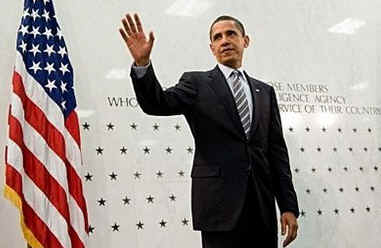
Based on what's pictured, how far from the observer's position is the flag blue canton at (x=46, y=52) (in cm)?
285

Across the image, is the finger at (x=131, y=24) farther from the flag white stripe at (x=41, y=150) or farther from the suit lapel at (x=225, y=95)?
the flag white stripe at (x=41, y=150)

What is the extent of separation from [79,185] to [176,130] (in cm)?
82

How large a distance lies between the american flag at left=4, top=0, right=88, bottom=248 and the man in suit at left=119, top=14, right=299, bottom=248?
2.53 ft

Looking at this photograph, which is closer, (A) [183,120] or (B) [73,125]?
(B) [73,125]

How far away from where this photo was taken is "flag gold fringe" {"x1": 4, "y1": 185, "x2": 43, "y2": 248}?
2637 millimetres

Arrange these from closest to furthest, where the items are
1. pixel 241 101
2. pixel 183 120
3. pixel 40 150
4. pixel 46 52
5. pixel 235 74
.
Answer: pixel 241 101, pixel 235 74, pixel 40 150, pixel 46 52, pixel 183 120

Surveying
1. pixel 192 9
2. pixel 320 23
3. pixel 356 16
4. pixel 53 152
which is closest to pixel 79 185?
pixel 53 152

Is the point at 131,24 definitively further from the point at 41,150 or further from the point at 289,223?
the point at 289,223

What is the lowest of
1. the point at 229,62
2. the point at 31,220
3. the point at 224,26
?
the point at 31,220

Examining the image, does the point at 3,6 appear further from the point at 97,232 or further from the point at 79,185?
the point at 97,232

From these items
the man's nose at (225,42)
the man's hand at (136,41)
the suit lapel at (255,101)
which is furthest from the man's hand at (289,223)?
the man's hand at (136,41)

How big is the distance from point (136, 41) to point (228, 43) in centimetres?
63

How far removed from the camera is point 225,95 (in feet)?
7.96

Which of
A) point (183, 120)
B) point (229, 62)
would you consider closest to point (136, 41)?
point (229, 62)
